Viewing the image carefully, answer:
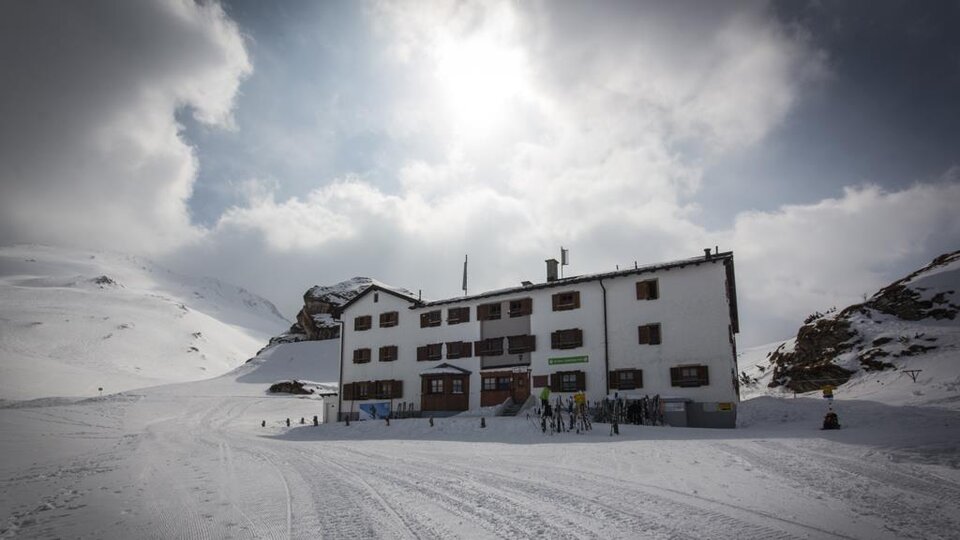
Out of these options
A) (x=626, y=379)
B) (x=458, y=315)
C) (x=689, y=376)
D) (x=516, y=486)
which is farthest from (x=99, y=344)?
(x=516, y=486)

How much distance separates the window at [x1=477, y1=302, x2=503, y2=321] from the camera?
36.9 metres

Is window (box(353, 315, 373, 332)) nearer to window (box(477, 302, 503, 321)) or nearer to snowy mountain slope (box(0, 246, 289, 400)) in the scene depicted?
window (box(477, 302, 503, 321))

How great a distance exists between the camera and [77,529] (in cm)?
774

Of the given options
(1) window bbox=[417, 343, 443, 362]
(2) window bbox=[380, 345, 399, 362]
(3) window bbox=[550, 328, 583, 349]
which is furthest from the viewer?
(2) window bbox=[380, 345, 399, 362]

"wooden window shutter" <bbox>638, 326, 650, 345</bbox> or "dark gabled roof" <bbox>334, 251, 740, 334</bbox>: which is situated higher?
"dark gabled roof" <bbox>334, 251, 740, 334</bbox>

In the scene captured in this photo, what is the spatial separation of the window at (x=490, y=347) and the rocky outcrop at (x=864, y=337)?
2402 cm

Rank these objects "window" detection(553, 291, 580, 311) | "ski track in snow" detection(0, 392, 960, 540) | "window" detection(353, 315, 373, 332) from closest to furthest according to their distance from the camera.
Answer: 1. "ski track in snow" detection(0, 392, 960, 540)
2. "window" detection(553, 291, 580, 311)
3. "window" detection(353, 315, 373, 332)

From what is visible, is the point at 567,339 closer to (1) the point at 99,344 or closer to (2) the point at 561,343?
(2) the point at 561,343

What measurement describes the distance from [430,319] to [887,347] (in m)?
33.9

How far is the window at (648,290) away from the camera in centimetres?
3141

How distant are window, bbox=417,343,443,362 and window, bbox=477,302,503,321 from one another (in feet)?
12.7

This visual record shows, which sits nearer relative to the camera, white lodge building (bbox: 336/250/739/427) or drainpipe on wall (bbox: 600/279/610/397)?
white lodge building (bbox: 336/250/739/427)

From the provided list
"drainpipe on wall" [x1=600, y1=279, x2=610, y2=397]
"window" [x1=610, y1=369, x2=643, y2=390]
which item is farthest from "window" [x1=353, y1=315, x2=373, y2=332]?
"window" [x1=610, y1=369, x2=643, y2=390]

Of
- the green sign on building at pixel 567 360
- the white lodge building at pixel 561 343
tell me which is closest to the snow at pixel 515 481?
the white lodge building at pixel 561 343
